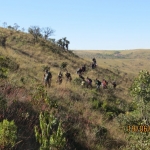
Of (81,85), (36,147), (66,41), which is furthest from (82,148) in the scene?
(66,41)

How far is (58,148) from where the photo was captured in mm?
5914

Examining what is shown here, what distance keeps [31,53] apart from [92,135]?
139 feet

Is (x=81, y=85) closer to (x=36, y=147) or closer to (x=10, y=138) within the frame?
Answer: (x=36, y=147)
